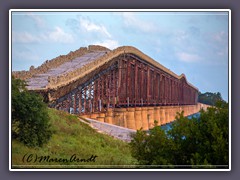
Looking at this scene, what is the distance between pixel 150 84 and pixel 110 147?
456 cm

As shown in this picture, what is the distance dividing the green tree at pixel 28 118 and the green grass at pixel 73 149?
0.91 ft

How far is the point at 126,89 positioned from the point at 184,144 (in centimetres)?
841

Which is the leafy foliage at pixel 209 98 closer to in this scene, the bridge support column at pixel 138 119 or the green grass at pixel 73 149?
the green grass at pixel 73 149

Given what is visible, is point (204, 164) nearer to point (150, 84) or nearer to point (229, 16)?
point (229, 16)

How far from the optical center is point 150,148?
13617 mm

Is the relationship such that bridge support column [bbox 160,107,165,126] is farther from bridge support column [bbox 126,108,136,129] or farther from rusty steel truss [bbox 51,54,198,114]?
bridge support column [bbox 126,108,136,129]

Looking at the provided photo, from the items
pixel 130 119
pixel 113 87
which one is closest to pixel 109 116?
pixel 113 87

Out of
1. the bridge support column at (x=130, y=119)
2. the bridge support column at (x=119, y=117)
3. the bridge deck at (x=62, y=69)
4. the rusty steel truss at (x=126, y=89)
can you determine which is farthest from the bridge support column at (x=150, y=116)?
the bridge deck at (x=62, y=69)

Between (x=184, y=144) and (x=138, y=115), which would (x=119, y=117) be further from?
(x=184, y=144)

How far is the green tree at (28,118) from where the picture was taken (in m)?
14.7

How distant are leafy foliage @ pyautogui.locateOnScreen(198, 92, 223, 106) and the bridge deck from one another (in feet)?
15.2

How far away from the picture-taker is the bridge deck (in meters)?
17.8

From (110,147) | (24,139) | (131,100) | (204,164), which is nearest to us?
(204,164)
